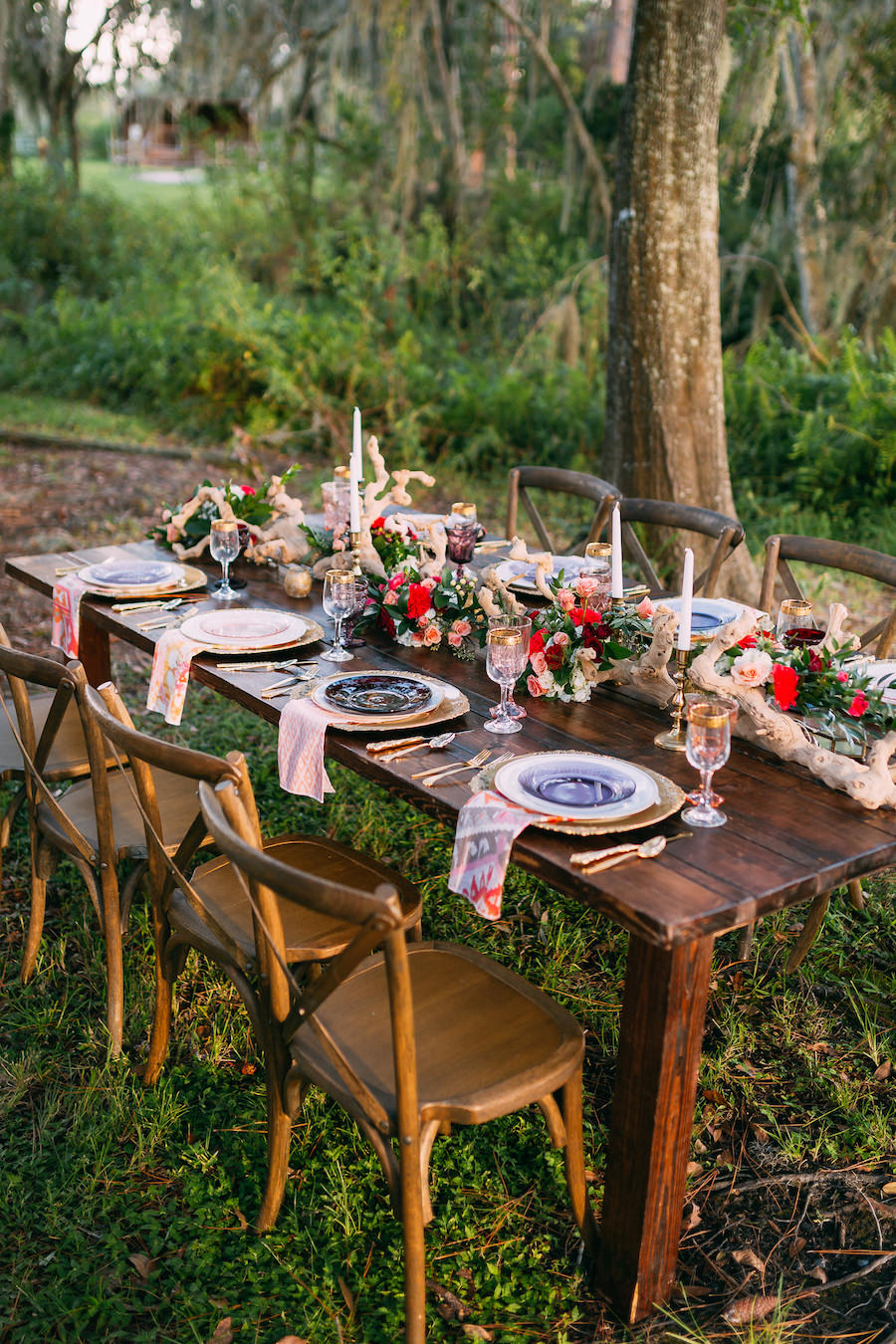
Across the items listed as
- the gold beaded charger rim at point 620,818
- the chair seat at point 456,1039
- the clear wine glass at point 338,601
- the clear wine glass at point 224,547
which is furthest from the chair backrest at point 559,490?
the chair seat at point 456,1039

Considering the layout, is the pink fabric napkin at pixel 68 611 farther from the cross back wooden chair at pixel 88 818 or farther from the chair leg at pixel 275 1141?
the chair leg at pixel 275 1141

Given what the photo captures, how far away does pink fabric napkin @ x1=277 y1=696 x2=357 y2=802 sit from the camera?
2.25 metres

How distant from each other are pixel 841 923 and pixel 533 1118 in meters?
1.21

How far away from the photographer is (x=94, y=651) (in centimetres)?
347

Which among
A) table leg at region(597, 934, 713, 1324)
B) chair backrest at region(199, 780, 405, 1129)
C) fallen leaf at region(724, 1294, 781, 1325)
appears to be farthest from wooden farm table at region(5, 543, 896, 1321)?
chair backrest at region(199, 780, 405, 1129)

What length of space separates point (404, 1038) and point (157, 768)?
0.72m

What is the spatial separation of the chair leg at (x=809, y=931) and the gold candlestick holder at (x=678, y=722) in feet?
2.31

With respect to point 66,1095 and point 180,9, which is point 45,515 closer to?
point 66,1095

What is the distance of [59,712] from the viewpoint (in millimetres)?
2463

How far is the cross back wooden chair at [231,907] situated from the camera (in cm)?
189

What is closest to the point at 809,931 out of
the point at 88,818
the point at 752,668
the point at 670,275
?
the point at 752,668

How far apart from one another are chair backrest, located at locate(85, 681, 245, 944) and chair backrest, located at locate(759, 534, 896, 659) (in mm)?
1770

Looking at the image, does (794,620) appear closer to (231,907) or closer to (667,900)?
(667,900)

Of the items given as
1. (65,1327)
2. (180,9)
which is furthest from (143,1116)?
(180,9)
